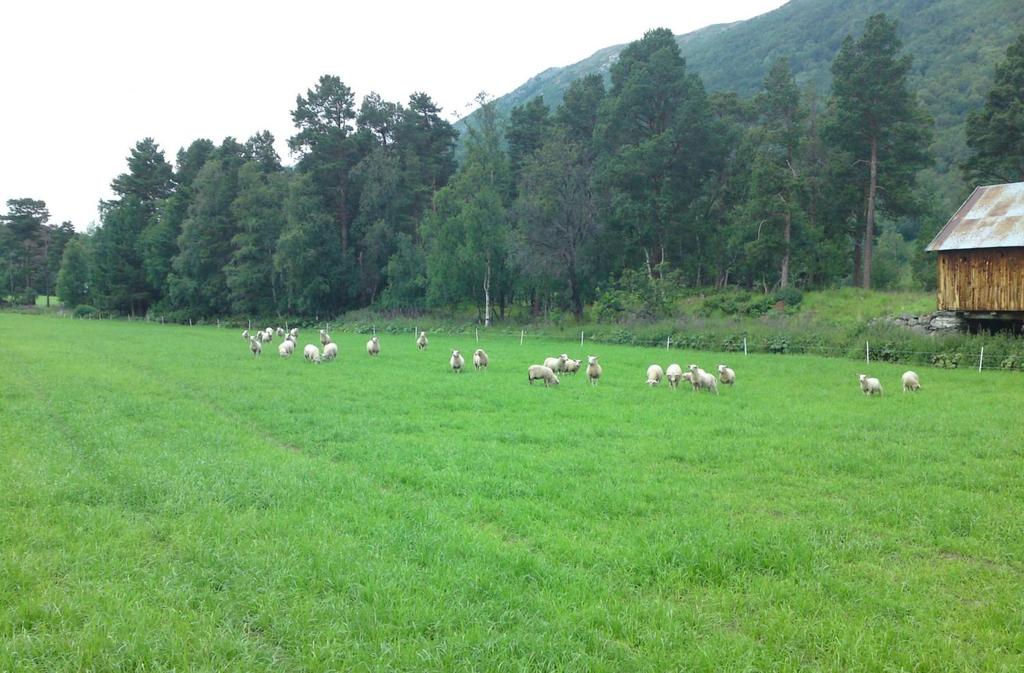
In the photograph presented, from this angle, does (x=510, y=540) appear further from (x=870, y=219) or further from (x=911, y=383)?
(x=870, y=219)

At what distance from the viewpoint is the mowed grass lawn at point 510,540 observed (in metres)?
5.12

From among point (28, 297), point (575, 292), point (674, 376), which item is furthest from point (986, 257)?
point (28, 297)

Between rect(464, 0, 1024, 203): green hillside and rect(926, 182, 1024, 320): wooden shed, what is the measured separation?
1021 inches

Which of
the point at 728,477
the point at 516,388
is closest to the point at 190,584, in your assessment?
the point at 728,477

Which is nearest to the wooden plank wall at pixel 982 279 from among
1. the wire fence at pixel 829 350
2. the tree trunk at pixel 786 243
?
the wire fence at pixel 829 350

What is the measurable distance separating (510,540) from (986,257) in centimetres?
3330

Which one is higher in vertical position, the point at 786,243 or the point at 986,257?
the point at 786,243

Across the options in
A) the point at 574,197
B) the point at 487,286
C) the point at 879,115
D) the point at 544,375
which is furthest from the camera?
the point at 487,286

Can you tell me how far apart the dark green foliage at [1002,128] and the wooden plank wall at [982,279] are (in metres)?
17.6

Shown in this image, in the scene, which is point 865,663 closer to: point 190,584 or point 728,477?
point 728,477

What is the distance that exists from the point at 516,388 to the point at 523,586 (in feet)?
45.3

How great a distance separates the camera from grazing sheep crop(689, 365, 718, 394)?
Result: 63.9 ft

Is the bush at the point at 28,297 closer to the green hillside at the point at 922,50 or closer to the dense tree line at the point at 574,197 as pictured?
the dense tree line at the point at 574,197

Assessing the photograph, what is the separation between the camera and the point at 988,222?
1239 inches
